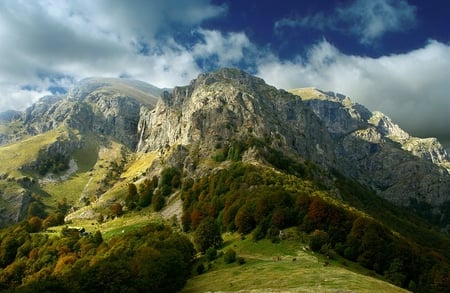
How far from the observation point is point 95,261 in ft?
330

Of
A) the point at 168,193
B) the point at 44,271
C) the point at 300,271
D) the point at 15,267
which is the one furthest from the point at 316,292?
the point at 168,193

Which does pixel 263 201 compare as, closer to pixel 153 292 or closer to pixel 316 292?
pixel 153 292

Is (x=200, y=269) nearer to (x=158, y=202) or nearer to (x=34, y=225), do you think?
(x=158, y=202)

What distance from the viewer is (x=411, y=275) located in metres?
98.4

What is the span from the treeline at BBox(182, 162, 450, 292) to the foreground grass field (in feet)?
20.2

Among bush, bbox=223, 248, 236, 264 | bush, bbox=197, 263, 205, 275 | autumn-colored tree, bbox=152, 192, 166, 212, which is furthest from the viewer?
autumn-colored tree, bbox=152, 192, 166, 212

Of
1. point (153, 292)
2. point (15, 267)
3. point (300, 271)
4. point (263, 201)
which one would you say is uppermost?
point (263, 201)

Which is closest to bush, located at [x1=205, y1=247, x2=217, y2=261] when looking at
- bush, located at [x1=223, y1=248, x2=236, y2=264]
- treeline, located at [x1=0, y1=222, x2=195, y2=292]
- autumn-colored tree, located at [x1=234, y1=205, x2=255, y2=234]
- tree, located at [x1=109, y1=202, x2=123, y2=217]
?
treeline, located at [x1=0, y1=222, x2=195, y2=292]

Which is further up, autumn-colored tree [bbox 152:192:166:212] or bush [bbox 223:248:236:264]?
autumn-colored tree [bbox 152:192:166:212]

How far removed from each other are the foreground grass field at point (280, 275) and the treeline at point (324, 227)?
6155 mm

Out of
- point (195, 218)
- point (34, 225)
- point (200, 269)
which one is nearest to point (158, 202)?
point (195, 218)

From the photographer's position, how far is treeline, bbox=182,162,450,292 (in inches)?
3745

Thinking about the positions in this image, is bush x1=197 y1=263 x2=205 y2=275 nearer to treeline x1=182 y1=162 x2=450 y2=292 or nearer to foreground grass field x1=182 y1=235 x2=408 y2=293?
foreground grass field x1=182 y1=235 x2=408 y2=293

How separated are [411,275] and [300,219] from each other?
29.0m
